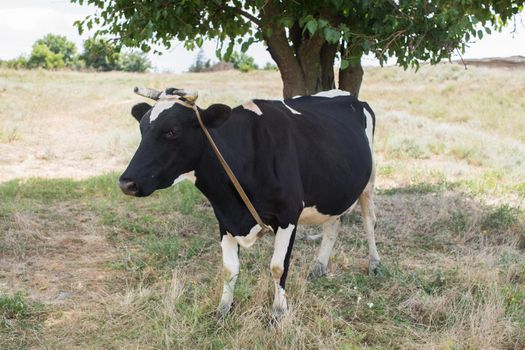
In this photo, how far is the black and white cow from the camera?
424 centimetres

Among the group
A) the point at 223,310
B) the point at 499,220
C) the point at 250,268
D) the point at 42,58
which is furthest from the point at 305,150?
the point at 42,58

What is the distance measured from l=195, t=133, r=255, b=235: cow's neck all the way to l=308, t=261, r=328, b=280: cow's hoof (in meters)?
1.70

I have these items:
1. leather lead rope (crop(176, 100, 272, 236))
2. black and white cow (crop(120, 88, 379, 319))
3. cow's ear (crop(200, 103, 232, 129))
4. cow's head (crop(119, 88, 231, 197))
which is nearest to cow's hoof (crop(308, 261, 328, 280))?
black and white cow (crop(120, 88, 379, 319))

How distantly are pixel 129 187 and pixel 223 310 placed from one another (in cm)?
160

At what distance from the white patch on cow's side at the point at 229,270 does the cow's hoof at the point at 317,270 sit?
1.31 meters

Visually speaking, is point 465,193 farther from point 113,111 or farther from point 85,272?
point 113,111

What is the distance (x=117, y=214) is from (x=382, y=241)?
147 inches

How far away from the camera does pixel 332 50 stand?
30.6 feet

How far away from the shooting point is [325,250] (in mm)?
6434

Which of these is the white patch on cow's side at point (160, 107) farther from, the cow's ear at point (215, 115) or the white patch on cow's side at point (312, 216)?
the white patch on cow's side at point (312, 216)

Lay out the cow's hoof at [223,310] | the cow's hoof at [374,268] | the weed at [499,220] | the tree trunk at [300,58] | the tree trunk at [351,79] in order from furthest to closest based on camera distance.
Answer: the tree trunk at [351,79], the tree trunk at [300,58], the weed at [499,220], the cow's hoof at [374,268], the cow's hoof at [223,310]

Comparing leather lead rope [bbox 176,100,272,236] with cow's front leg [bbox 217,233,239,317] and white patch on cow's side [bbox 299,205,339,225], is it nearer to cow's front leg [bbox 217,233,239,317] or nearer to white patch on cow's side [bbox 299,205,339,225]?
cow's front leg [bbox 217,233,239,317]

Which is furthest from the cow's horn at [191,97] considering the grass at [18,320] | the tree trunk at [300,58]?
the tree trunk at [300,58]

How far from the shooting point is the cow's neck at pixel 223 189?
4582mm
